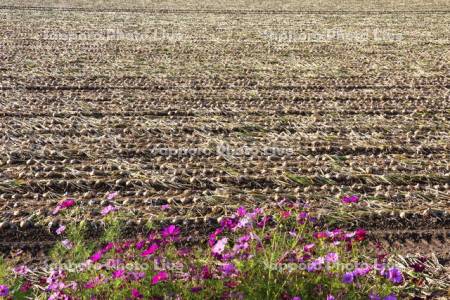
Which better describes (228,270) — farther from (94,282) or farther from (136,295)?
(94,282)

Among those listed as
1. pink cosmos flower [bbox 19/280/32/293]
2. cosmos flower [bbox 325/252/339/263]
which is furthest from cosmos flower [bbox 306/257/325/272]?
pink cosmos flower [bbox 19/280/32/293]

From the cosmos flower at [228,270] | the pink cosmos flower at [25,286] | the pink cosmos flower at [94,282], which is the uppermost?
the cosmos flower at [228,270]

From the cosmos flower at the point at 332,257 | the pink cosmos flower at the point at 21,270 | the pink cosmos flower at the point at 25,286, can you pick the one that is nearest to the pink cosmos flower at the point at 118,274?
the pink cosmos flower at the point at 25,286

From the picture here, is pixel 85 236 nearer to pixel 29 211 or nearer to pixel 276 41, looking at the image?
pixel 29 211

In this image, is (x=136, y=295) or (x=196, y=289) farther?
(x=196, y=289)

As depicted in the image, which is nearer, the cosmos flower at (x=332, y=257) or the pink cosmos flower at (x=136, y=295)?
the pink cosmos flower at (x=136, y=295)

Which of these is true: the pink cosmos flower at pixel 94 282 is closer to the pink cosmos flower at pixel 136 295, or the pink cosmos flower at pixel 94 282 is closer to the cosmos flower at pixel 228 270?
the pink cosmos flower at pixel 136 295

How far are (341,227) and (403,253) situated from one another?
558mm

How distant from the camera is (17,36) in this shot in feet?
43.2

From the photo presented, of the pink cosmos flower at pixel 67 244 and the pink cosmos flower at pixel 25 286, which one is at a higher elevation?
the pink cosmos flower at pixel 67 244

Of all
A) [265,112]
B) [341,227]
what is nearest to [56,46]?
[265,112]

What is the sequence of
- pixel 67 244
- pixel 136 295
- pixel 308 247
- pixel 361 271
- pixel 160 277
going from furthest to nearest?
pixel 67 244, pixel 308 247, pixel 361 271, pixel 160 277, pixel 136 295

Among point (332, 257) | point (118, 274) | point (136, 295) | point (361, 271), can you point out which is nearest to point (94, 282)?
point (118, 274)

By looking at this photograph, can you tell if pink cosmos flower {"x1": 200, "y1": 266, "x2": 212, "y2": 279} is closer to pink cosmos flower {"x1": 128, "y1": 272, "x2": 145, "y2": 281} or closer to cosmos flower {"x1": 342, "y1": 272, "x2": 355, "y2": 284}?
pink cosmos flower {"x1": 128, "y1": 272, "x2": 145, "y2": 281}
